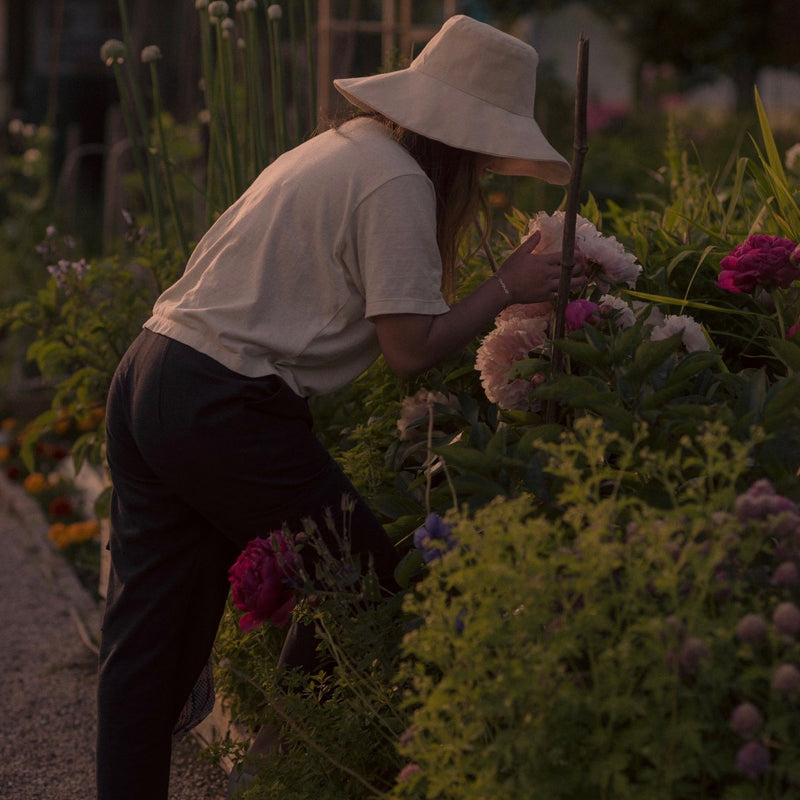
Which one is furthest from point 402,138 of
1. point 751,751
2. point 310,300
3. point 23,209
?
point 23,209

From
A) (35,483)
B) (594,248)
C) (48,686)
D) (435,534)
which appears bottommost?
(35,483)

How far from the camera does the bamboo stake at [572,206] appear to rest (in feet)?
6.57

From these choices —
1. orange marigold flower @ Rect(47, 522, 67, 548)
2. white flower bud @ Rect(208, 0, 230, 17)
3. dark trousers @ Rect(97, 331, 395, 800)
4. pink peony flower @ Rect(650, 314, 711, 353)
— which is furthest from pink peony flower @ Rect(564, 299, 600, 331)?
orange marigold flower @ Rect(47, 522, 67, 548)

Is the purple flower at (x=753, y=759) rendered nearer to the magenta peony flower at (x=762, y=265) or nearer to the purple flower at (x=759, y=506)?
the purple flower at (x=759, y=506)

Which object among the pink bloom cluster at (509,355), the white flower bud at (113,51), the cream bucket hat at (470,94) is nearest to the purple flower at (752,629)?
the pink bloom cluster at (509,355)

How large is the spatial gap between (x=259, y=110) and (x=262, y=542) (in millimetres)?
1560

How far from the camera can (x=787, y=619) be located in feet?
4.56

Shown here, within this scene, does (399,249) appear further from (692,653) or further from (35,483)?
(35,483)

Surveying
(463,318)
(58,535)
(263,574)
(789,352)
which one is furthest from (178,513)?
(58,535)

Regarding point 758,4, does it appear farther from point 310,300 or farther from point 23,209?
point 310,300

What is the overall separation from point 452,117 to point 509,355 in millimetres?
432

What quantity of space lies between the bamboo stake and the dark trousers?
0.45 m

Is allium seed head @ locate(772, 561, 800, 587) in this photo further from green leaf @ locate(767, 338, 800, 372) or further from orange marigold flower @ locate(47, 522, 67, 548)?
orange marigold flower @ locate(47, 522, 67, 548)

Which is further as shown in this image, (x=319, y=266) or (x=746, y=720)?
(x=319, y=266)
